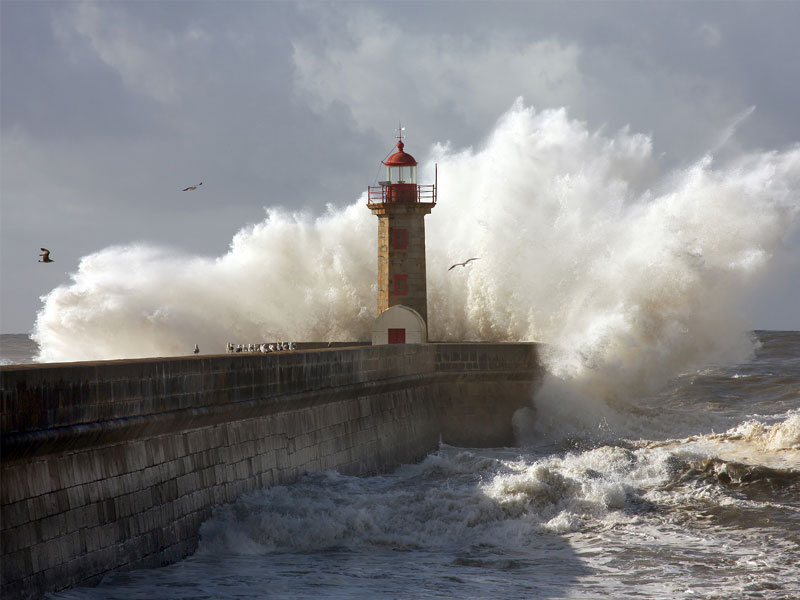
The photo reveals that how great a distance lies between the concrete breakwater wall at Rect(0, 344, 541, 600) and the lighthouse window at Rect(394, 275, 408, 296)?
4546mm

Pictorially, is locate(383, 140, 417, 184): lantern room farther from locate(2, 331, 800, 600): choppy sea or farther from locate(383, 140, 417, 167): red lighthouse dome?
locate(2, 331, 800, 600): choppy sea

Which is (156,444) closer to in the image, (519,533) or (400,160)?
(519,533)

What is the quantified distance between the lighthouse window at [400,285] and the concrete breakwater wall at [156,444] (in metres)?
4.55

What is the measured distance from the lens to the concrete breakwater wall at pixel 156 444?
7.19m

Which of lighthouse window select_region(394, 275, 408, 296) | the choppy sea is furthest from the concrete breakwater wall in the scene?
lighthouse window select_region(394, 275, 408, 296)

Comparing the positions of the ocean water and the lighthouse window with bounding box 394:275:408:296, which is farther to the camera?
the lighthouse window with bounding box 394:275:408:296

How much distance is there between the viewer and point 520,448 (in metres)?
17.1

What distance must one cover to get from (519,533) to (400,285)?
30.7ft

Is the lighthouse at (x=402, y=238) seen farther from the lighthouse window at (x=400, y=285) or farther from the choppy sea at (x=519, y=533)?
the choppy sea at (x=519, y=533)

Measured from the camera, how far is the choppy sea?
28.5 feet

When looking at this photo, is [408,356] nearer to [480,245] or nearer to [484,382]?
[484,382]

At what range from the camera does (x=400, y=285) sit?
19.6m

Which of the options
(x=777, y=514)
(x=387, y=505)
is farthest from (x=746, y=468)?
(x=387, y=505)

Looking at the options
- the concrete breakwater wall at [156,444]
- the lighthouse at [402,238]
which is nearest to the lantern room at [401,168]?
the lighthouse at [402,238]
